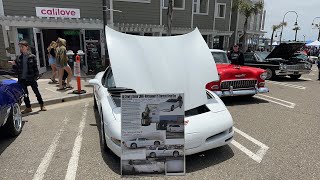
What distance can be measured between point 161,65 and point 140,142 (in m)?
1.20

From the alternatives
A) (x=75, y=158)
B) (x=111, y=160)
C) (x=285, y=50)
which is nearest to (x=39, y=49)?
(x=75, y=158)

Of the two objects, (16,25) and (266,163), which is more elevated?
(16,25)

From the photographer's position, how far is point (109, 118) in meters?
3.78

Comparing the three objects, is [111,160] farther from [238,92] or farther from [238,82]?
[238,82]

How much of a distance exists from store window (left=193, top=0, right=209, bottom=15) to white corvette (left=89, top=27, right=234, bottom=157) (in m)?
15.4

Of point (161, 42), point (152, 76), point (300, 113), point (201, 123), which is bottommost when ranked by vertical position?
point (300, 113)

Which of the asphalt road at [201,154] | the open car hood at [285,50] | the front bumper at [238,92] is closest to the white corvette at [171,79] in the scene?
the asphalt road at [201,154]

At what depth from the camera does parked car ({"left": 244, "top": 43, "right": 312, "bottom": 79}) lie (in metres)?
11.9

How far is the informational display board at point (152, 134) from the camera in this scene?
10.6ft

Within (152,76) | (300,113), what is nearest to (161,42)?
(152,76)

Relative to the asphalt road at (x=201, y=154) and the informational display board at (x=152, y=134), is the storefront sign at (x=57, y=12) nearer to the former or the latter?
the asphalt road at (x=201, y=154)

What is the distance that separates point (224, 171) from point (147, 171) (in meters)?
1.08

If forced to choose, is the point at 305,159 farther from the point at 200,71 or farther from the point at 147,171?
the point at 147,171

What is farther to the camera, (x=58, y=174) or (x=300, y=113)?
(x=300, y=113)
